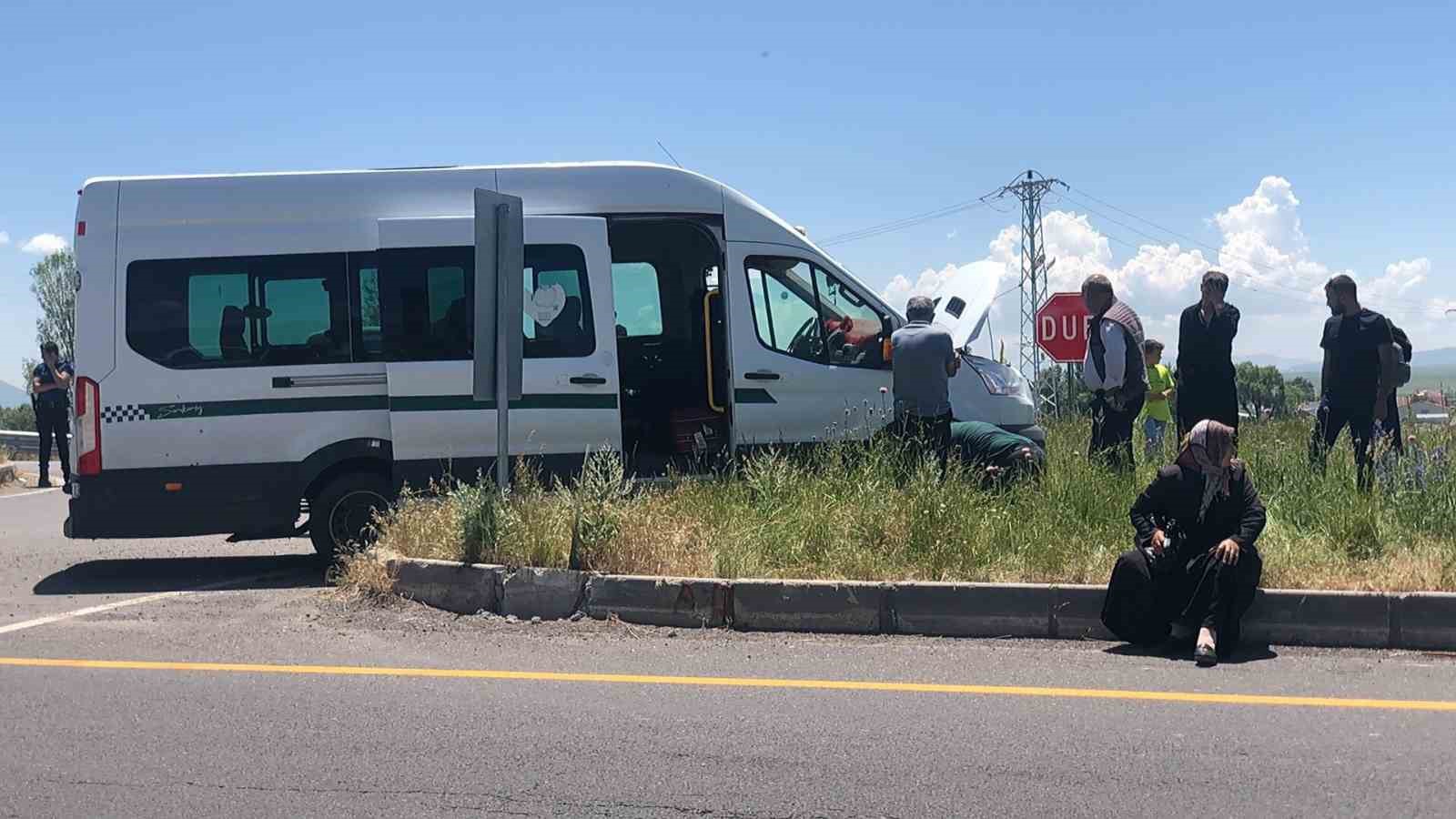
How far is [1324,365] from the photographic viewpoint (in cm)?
942

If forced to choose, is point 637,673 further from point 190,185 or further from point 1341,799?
point 190,185

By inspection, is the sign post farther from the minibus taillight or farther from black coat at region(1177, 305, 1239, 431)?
black coat at region(1177, 305, 1239, 431)

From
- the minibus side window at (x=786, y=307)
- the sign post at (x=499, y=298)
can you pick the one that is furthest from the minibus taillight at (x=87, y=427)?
the minibus side window at (x=786, y=307)

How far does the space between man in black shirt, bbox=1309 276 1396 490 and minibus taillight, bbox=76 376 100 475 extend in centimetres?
865

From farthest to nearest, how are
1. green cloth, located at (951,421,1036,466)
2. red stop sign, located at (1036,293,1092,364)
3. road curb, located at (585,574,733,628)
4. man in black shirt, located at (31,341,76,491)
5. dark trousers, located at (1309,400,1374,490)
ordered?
red stop sign, located at (1036,293,1092,364) → man in black shirt, located at (31,341,76,491) → green cloth, located at (951,421,1036,466) → dark trousers, located at (1309,400,1374,490) → road curb, located at (585,574,733,628)

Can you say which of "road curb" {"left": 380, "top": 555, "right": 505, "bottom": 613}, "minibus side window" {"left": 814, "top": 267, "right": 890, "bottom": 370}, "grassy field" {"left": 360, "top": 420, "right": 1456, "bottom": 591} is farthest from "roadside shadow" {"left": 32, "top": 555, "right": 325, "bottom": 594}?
"minibus side window" {"left": 814, "top": 267, "right": 890, "bottom": 370}

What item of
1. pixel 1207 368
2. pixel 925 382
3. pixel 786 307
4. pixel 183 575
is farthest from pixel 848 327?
pixel 183 575

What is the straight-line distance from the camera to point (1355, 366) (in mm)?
9242

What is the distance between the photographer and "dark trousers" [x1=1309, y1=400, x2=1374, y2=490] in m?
8.98

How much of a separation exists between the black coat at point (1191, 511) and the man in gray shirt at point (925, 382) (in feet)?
8.53

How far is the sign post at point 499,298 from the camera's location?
8297 mm

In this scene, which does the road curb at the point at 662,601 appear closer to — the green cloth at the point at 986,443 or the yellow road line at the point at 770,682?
the yellow road line at the point at 770,682

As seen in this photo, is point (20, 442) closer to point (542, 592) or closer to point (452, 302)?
point (452, 302)

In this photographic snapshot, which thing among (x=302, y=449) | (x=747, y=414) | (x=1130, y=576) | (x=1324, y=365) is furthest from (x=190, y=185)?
(x=1324, y=365)
